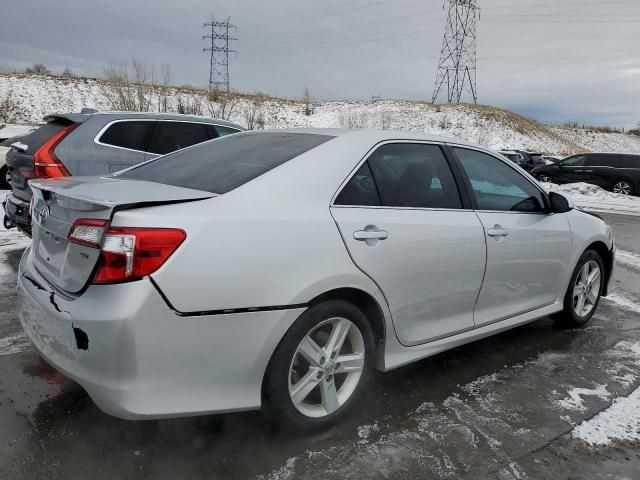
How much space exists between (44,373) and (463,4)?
165 feet

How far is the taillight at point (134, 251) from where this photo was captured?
6.47ft

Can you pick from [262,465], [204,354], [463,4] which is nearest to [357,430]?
[262,465]

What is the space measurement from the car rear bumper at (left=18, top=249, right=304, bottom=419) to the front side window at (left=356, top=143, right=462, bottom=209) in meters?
0.97

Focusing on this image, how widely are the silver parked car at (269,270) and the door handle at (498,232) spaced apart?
0.05 feet

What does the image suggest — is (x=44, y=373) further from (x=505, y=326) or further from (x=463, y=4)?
(x=463, y=4)

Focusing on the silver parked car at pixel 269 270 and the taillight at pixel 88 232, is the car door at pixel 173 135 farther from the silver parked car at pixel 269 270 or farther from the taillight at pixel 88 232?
the taillight at pixel 88 232

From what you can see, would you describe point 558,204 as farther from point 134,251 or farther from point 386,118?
point 386,118

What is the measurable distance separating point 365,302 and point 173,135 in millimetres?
4525

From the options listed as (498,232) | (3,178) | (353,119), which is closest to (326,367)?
(498,232)

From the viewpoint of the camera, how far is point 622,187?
59.2 ft

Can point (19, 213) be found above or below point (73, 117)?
below

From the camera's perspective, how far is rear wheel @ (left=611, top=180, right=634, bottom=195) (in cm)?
1792

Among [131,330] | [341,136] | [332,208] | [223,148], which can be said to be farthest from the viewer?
[223,148]

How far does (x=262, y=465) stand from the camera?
2.29 m
